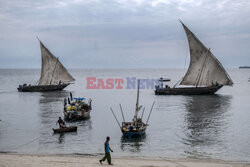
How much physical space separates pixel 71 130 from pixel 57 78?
60.3m

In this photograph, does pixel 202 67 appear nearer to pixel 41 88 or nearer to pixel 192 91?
pixel 192 91

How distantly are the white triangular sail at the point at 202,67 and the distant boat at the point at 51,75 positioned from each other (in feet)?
123

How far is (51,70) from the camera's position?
89.3 meters

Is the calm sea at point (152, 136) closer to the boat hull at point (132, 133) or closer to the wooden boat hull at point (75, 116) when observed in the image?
the boat hull at point (132, 133)

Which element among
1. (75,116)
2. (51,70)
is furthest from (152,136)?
(51,70)

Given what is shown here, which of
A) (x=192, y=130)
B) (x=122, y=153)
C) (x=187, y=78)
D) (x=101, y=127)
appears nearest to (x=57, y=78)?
(x=187, y=78)

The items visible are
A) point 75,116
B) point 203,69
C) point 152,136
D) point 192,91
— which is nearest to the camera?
point 152,136

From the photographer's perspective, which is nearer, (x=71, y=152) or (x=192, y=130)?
(x=71, y=152)

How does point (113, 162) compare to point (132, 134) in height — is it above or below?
below

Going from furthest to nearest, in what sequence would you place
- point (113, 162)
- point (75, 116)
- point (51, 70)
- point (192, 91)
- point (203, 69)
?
point (51, 70)
point (192, 91)
point (203, 69)
point (75, 116)
point (113, 162)

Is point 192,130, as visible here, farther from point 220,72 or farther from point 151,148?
point 220,72

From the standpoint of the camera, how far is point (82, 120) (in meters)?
42.8

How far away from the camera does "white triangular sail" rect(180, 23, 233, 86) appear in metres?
72.6

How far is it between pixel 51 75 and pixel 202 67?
46480 mm
